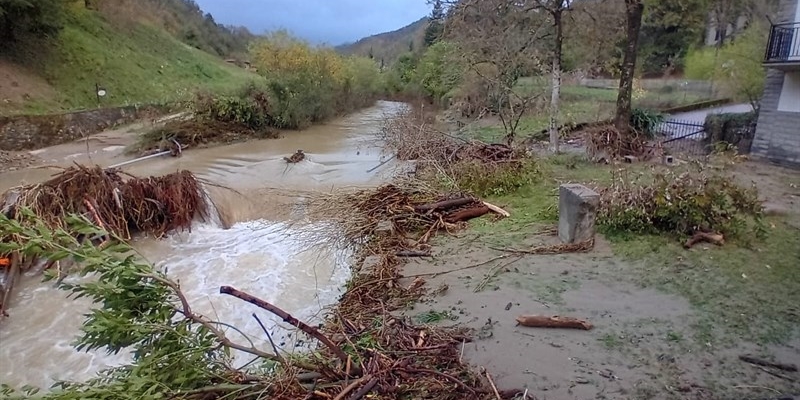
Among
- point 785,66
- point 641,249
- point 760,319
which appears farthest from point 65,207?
point 785,66

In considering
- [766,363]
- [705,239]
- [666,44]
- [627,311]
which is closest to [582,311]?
[627,311]

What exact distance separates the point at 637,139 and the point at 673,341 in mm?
10426

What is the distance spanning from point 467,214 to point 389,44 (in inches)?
1650

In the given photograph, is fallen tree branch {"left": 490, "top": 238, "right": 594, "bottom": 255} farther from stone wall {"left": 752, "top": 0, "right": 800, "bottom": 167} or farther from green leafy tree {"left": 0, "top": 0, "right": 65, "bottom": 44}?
green leafy tree {"left": 0, "top": 0, "right": 65, "bottom": 44}

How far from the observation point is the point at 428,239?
8.09m

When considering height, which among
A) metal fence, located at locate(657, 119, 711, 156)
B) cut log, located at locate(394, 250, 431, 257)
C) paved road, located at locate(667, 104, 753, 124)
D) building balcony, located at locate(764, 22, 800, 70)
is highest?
building balcony, located at locate(764, 22, 800, 70)

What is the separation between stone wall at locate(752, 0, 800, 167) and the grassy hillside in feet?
79.9

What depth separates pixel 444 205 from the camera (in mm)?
9070

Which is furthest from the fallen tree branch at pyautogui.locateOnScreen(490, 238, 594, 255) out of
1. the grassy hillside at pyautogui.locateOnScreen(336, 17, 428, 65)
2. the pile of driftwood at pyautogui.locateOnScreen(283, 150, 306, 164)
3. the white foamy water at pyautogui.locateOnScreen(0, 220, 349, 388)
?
the grassy hillside at pyautogui.locateOnScreen(336, 17, 428, 65)

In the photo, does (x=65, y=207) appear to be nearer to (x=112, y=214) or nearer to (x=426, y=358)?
(x=112, y=214)

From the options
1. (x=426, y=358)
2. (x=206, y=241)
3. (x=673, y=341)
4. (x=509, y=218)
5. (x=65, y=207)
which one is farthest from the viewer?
(x=206, y=241)

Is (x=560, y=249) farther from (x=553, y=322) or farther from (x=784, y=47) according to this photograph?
(x=784, y=47)

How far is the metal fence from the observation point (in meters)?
16.0

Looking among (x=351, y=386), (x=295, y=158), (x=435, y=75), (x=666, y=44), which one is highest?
(x=666, y=44)
